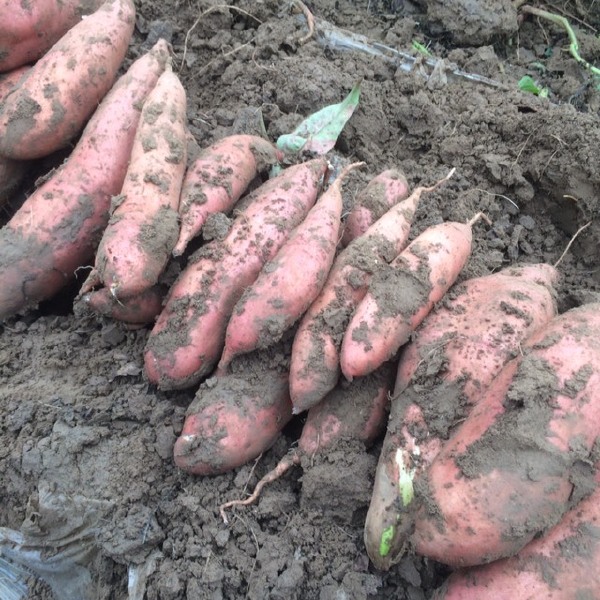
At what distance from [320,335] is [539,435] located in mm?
539

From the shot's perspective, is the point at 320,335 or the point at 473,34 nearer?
the point at 320,335

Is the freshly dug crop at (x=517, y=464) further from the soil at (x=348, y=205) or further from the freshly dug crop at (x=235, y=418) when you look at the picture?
the freshly dug crop at (x=235, y=418)

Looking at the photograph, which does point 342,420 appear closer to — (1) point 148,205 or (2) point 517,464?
(2) point 517,464

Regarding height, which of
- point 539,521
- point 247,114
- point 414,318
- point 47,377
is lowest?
point 539,521

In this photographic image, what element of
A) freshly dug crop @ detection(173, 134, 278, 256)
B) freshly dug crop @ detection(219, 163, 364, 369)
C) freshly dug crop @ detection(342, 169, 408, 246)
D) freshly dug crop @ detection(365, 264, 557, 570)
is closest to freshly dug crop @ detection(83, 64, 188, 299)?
freshly dug crop @ detection(173, 134, 278, 256)

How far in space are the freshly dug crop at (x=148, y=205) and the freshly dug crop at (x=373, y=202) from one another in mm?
512

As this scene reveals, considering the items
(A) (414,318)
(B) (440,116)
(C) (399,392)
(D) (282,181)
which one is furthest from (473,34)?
(C) (399,392)

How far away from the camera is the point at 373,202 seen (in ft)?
5.62

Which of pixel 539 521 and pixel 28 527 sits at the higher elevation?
pixel 28 527

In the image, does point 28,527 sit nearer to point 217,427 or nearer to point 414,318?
point 217,427

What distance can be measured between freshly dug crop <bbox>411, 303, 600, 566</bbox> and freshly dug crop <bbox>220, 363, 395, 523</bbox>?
0.70 ft

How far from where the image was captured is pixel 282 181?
1721mm

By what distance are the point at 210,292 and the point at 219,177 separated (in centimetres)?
38

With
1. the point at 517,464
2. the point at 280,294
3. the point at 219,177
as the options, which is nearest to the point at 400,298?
the point at 280,294
